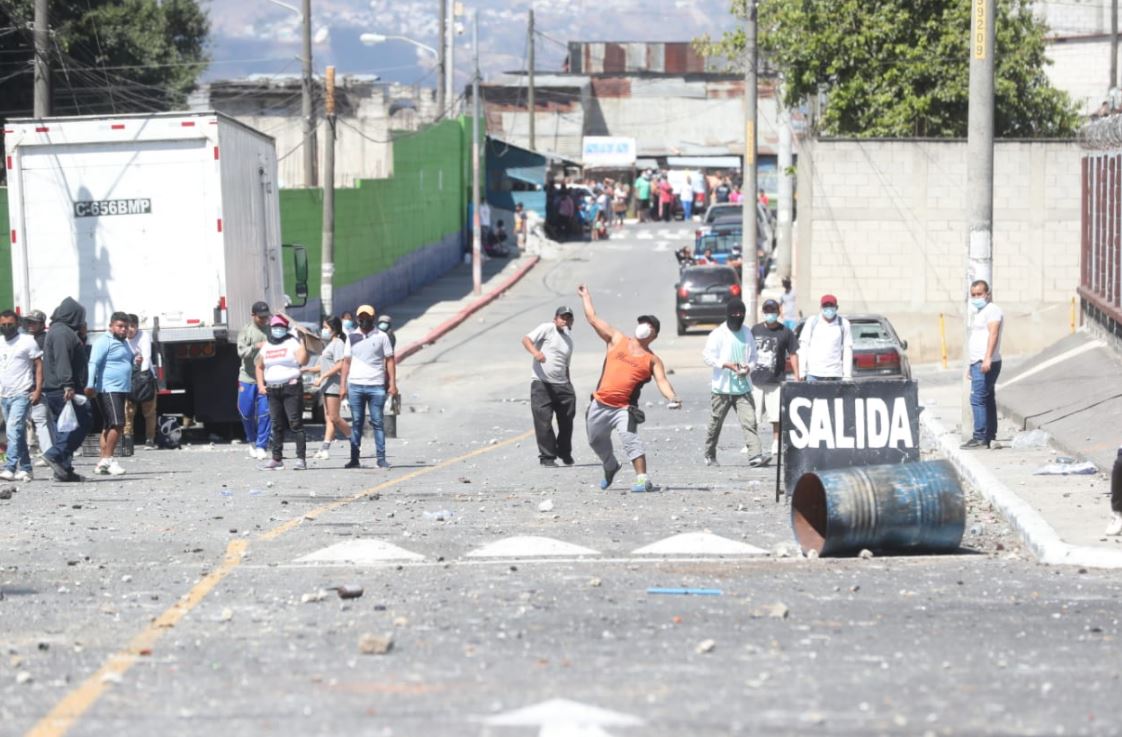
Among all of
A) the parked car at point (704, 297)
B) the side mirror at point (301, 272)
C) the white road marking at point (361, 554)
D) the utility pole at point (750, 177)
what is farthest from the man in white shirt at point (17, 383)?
the parked car at point (704, 297)

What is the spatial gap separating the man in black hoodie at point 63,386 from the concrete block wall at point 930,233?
19.3m

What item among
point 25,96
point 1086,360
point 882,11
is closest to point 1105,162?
point 1086,360

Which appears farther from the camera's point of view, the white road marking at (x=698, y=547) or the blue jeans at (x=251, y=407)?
the blue jeans at (x=251, y=407)

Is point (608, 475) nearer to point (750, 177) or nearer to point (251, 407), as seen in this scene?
point (251, 407)

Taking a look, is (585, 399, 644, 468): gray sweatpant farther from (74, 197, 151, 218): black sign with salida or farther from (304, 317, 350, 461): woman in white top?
(74, 197, 151, 218): black sign with salida

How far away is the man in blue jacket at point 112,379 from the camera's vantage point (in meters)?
18.3

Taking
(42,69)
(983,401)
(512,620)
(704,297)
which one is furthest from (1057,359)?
(512,620)

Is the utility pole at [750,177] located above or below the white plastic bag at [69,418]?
above

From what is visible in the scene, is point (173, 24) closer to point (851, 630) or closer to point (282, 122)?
point (282, 122)

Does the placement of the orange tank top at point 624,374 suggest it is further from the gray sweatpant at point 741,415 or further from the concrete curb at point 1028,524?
the concrete curb at point 1028,524

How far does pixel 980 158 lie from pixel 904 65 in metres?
19.3

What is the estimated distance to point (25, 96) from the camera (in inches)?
1699

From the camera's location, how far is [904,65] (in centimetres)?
3766

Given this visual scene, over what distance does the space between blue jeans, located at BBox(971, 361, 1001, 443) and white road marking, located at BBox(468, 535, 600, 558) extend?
7398 millimetres
